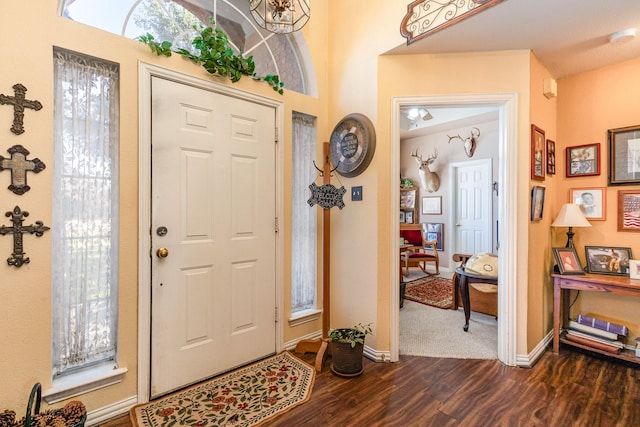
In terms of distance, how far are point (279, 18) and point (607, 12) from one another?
201cm

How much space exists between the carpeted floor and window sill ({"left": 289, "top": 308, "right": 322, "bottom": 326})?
0.78 meters

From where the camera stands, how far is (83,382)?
1.63 m

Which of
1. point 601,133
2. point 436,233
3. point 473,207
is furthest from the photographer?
point 436,233

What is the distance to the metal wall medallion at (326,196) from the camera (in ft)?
7.63

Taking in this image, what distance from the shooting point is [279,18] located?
2.07m

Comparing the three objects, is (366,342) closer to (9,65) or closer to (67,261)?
(67,261)

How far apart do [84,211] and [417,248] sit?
473 cm

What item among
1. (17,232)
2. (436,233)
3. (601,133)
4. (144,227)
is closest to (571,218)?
(601,133)

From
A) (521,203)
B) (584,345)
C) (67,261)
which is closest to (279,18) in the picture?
(67,261)

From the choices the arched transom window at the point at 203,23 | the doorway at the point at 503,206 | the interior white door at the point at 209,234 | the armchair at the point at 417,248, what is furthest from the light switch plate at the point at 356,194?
the armchair at the point at 417,248

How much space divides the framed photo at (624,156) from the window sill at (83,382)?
3909 mm

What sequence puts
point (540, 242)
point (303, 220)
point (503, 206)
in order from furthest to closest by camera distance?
point (303, 220), point (540, 242), point (503, 206)

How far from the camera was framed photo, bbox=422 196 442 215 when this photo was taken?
19.1ft

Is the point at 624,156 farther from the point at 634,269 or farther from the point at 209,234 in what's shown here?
the point at 209,234
